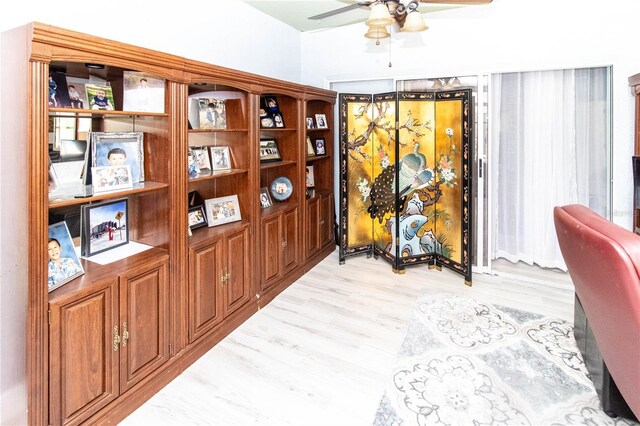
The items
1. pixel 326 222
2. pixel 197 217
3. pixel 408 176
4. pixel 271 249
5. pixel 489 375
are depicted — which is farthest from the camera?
pixel 326 222

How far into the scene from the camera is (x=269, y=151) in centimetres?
351

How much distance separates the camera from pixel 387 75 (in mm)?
4082

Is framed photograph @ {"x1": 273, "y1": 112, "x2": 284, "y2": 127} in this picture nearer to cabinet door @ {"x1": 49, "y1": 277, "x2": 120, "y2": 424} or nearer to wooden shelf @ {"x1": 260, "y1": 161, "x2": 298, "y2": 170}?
wooden shelf @ {"x1": 260, "y1": 161, "x2": 298, "y2": 170}

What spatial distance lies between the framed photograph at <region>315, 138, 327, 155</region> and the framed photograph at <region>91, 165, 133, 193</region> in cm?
245

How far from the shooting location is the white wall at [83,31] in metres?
1.60

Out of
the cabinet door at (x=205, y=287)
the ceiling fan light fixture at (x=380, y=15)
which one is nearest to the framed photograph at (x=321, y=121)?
the ceiling fan light fixture at (x=380, y=15)

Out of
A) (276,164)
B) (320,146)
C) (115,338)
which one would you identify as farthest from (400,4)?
(115,338)

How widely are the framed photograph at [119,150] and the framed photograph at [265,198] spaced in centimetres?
138

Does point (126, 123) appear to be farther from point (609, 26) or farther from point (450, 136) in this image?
point (609, 26)

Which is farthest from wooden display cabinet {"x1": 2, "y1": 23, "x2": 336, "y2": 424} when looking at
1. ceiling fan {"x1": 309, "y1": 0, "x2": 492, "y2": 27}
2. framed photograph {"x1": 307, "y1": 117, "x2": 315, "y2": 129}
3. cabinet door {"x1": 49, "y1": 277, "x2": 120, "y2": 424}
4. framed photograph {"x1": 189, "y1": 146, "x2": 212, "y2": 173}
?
ceiling fan {"x1": 309, "y1": 0, "x2": 492, "y2": 27}

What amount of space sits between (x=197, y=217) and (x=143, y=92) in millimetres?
946

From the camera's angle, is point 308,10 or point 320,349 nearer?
point 320,349

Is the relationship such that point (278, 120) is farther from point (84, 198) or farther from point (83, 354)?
point (83, 354)

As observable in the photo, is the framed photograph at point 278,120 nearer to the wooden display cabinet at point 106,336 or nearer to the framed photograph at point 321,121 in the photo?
the framed photograph at point 321,121
